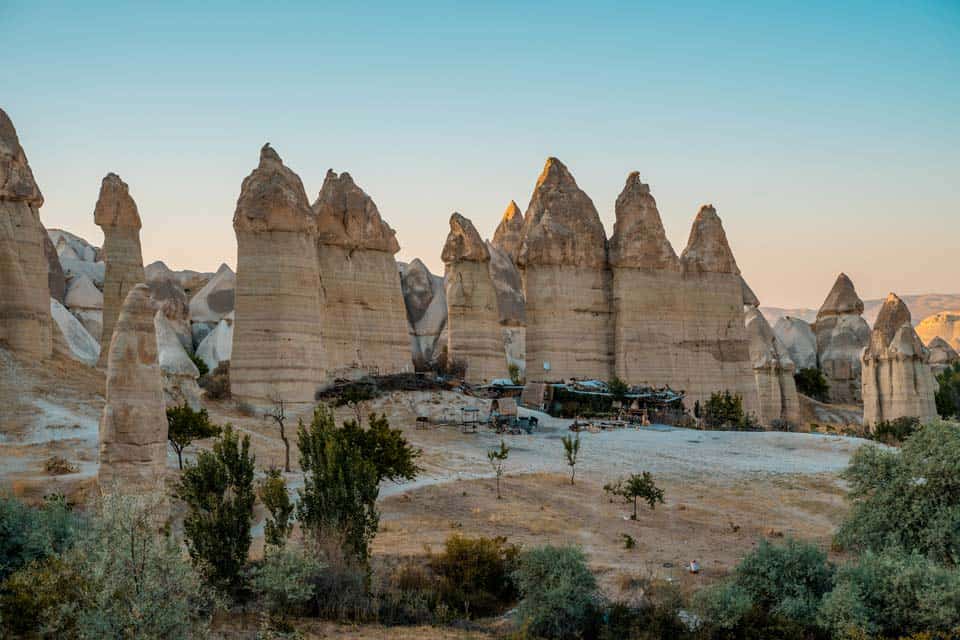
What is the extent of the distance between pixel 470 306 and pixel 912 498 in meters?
25.0

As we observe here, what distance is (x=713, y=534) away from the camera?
1956 cm

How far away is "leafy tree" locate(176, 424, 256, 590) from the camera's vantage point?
592 inches

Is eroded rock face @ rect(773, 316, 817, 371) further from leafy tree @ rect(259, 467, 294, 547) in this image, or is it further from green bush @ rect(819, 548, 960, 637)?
leafy tree @ rect(259, 467, 294, 547)

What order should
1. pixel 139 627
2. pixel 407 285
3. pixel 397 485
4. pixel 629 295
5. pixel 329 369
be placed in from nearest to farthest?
pixel 139 627, pixel 397 485, pixel 329 369, pixel 629 295, pixel 407 285

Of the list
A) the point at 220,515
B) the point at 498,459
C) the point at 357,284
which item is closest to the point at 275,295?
the point at 357,284

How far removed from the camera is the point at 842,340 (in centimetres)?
6272

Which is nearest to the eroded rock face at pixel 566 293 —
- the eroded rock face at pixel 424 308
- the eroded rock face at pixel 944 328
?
the eroded rock face at pixel 424 308

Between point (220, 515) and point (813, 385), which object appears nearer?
point (220, 515)

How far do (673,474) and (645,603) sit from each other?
1170cm

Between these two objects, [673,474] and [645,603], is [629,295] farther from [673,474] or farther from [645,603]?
[645,603]

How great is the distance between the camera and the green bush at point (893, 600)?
13094mm

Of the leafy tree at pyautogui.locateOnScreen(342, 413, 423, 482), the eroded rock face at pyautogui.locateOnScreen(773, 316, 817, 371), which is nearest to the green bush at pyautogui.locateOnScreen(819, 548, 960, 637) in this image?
the leafy tree at pyautogui.locateOnScreen(342, 413, 423, 482)

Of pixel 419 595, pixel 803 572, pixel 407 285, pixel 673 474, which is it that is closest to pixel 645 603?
pixel 803 572

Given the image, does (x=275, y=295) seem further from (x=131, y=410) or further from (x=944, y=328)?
(x=944, y=328)
